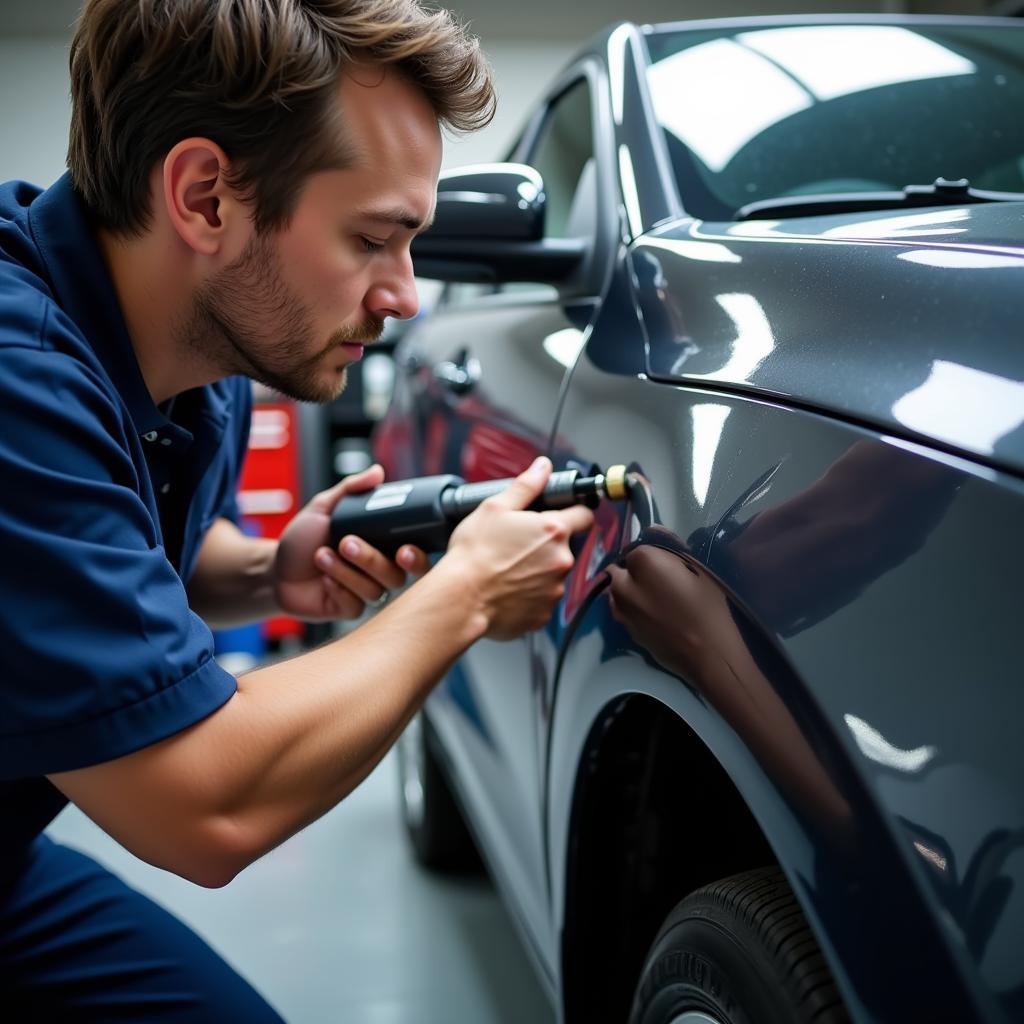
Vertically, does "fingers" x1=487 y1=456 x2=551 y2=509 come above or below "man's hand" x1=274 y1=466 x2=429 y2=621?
above

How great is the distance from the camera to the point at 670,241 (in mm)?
1075

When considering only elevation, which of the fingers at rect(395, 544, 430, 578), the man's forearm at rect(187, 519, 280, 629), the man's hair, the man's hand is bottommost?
the man's forearm at rect(187, 519, 280, 629)

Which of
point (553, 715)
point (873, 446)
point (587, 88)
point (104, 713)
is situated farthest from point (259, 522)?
point (873, 446)

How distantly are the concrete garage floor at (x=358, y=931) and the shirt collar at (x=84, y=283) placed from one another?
1.15m

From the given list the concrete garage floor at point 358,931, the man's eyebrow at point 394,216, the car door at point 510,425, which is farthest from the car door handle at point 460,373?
the concrete garage floor at point 358,931

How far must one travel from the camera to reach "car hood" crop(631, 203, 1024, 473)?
61 centimetres

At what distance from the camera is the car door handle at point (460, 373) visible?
1.59 meters

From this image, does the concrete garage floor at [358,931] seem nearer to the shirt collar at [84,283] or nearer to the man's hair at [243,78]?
the shirt collar at [84,283]

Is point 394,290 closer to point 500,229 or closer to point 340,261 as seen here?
point 340,261

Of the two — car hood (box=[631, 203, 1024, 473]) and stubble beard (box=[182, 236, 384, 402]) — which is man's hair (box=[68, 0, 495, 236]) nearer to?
stubble beard (box=[182, 236, 384, 402])

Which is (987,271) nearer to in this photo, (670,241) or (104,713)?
(670,241)

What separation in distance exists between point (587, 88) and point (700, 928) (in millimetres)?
1108

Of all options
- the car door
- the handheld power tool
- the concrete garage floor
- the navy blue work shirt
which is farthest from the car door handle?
the concrete garage floor

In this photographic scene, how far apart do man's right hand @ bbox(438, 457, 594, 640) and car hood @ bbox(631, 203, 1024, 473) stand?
0.16 metres
